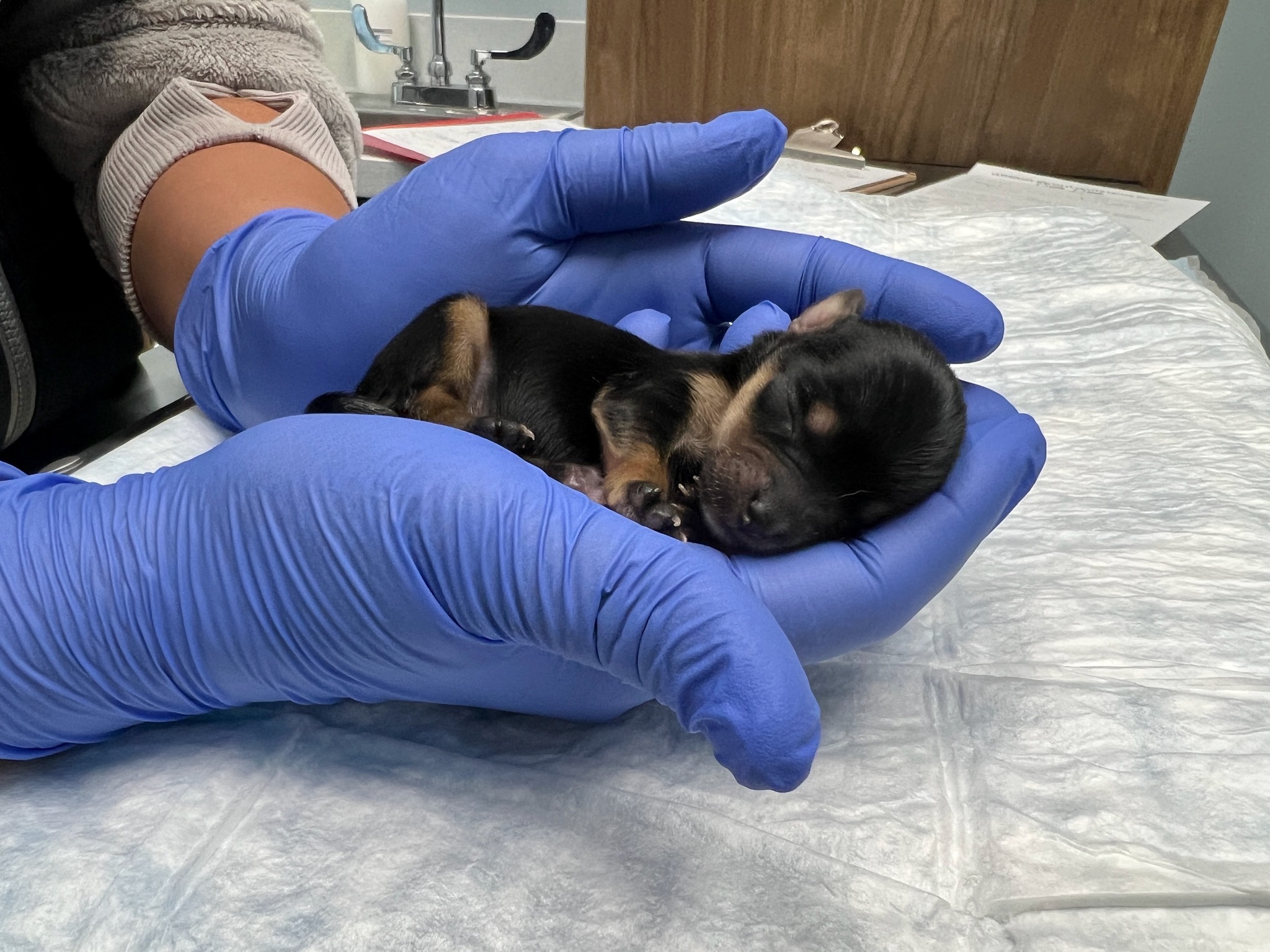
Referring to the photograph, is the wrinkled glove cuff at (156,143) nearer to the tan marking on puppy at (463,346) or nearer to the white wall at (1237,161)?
the tan marking on puppy at (463,346)

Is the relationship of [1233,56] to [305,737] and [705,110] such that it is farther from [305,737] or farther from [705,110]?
[305,737]

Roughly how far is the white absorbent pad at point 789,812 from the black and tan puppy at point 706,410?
12.9 inches

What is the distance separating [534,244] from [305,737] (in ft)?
4.33

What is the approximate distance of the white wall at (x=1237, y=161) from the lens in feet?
11.9

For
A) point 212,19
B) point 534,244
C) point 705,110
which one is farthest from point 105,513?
point 705,110

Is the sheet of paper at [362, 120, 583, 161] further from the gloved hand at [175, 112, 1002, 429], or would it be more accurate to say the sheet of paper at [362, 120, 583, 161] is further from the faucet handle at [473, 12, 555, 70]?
the gloved hand at [175, 112, 1002, 429]

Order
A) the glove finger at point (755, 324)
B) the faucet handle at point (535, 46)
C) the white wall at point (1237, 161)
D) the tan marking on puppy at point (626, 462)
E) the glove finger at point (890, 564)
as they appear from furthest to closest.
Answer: the faucet handle at point (535, 46)
the white wall at point (1237, 161)
the glove finger at point (755, 324)
the tan marking on puppy at point (626, 462)
the glove finger at point (890, 564)

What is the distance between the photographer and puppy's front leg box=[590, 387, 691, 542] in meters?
1.52

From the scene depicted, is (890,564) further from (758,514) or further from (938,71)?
(938,71)

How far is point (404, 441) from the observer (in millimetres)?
1229

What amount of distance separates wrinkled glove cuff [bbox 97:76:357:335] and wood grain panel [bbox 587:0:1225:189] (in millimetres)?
2321

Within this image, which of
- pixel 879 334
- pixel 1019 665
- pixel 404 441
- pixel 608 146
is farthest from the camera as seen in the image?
pixel 608 146

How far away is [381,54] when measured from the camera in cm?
509

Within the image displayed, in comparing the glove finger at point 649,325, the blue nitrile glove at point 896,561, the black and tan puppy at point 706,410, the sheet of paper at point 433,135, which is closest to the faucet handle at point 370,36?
the sheet of paper at point 433,135
